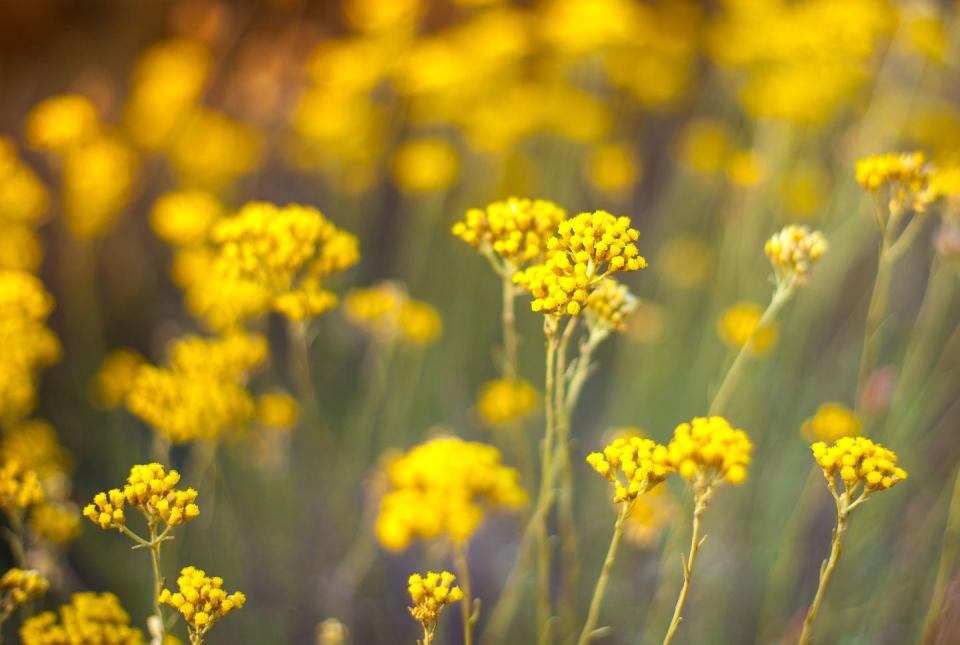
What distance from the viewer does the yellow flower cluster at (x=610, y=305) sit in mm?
1621

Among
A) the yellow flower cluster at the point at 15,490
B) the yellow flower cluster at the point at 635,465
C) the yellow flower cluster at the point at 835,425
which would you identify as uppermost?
the yellow flower cluster at the point at 835,425

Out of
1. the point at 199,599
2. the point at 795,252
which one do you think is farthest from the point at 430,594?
the point at 795,252

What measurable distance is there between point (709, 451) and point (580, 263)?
1.31 feet

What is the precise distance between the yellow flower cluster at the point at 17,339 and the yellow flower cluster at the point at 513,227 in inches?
50.8

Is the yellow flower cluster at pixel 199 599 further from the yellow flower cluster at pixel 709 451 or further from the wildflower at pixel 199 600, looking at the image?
the yellow flower cluster at pixel 709 451

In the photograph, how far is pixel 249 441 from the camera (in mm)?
2787

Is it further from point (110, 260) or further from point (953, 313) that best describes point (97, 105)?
point (953, 313)

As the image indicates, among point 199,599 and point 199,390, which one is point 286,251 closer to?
point 199,390

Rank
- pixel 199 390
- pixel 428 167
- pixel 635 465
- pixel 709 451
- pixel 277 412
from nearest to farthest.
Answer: pixel 709 451, pixel 635 465, pixel 199 390, pixel 277 412, pixel 428 167

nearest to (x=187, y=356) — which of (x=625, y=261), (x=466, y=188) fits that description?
(x=625, y=261)

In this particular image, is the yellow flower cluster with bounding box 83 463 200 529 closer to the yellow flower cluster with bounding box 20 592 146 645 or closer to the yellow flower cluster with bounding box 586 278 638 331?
the yellow flower cluster with bounding box 20 592 146 645

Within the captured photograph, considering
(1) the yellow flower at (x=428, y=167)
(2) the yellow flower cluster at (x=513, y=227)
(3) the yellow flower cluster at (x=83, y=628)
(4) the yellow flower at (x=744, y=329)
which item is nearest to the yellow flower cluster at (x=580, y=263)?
(2) the yellow flower cluster at (x=513, y=227)

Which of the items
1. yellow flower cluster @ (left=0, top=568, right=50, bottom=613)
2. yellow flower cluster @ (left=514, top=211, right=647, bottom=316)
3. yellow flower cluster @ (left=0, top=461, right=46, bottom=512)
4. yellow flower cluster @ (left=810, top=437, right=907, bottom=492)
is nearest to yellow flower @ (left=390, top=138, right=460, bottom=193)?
yellow flower cluster @ (left=514, top=211, right=647, bottom=316)

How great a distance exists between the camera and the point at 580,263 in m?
1.40
